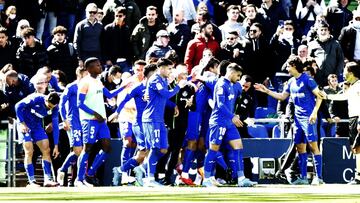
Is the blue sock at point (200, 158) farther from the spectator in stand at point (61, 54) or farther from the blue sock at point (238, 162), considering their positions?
the spectator in stand at point (61, 54)

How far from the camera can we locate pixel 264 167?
82.1 ft

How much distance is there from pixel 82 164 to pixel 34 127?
1.24 metres

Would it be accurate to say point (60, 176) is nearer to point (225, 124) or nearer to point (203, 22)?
point (225, 124)

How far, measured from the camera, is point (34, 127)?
23500mm

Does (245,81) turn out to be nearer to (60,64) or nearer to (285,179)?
(285,179)

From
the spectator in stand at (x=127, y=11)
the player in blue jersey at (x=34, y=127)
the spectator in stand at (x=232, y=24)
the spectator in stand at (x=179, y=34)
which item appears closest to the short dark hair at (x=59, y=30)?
the spectator in stand at (x=127, y=11)

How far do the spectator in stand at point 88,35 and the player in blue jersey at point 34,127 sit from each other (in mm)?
4247

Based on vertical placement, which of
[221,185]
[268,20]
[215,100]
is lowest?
[221,185]

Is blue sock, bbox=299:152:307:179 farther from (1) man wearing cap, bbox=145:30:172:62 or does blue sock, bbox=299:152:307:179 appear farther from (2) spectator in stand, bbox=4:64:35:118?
(2) spectator in stand, bbox=4:64:35:118

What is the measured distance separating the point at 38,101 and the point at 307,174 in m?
5.24

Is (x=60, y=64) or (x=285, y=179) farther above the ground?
(x=60, y=64)

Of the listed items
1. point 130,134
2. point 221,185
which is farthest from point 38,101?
point 221,185

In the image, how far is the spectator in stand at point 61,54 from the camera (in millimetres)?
27078

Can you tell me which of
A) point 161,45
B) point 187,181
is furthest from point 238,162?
point 161,45
